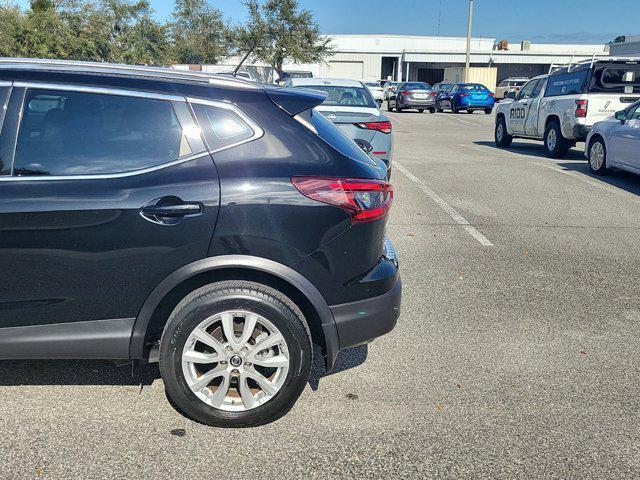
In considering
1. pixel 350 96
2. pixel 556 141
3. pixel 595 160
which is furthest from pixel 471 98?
pixel 350 96

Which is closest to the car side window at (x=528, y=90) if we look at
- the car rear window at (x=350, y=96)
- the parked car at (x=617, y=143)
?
the parked car at (x=617, y=143)

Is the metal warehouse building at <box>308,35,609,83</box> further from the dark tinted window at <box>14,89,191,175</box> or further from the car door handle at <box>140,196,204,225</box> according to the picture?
the car door handle at <box>140,196,204,225</box>

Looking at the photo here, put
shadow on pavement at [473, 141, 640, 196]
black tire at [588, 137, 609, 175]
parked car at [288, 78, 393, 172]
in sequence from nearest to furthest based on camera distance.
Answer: parked car at [288, 78, 393, 172], shadow on pavement at [473, 141, 640, 196], black tire at [588, 137, 609, 175]

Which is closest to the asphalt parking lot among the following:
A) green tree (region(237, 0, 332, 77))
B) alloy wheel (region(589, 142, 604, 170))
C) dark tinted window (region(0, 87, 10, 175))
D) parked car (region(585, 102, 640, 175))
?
dark tinted window (region(0, 87, 10, 175))

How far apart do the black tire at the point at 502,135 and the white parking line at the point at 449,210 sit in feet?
18.8

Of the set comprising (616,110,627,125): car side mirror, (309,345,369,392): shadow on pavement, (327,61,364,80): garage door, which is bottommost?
(309,345,369,392): shadow on pavement

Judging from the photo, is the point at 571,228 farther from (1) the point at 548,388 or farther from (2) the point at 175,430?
(2) the point at 175,430

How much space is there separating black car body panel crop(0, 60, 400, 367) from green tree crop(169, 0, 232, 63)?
1613 inches

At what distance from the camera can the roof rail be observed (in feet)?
10.7

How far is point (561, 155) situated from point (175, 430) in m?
13.5

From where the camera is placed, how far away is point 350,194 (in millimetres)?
3305

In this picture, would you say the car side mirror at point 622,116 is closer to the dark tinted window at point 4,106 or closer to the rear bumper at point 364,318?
the rear bumper at point 364,318

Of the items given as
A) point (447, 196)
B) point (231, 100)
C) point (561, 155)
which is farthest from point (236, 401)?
point (561, 155)

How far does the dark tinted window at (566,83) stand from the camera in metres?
13.7
